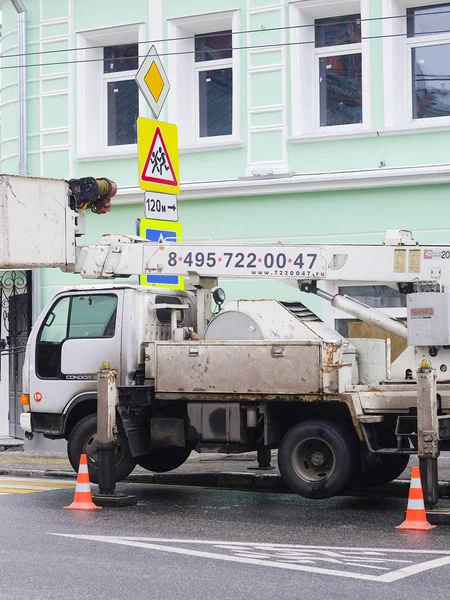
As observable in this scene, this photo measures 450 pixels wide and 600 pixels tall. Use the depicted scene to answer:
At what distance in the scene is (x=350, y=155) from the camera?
17672 millimetres

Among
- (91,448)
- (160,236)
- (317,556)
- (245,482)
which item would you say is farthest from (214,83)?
(317,556)

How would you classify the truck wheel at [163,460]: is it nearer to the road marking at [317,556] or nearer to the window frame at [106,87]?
the road marking at [317,556]


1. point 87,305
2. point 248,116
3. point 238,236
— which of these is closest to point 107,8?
point 248,116

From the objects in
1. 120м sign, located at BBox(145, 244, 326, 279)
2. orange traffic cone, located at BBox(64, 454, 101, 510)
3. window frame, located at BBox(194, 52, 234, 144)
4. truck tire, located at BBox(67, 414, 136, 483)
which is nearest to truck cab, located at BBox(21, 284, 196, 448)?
truck tire, located at BBox(67, 414, 136, 483)

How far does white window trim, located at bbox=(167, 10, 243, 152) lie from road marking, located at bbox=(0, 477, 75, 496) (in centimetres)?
600

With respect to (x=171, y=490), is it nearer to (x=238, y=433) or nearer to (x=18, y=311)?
(x=238, y=433)

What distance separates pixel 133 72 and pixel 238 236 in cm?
341

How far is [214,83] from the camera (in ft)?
63.1

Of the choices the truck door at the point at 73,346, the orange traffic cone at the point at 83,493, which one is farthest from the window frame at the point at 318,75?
the orange traffic cone at the point at 83,493

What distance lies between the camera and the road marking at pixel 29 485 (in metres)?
13.9

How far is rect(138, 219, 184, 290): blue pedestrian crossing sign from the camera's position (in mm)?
14477

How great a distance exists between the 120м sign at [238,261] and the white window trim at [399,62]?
195 inches

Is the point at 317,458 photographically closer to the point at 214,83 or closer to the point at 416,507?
the point at 416,507

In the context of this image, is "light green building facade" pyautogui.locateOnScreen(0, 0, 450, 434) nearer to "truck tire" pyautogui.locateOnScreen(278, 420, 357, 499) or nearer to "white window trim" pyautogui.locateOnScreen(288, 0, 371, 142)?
"white window trim" pyautogui.locateOnScreen(288, 0, 371, 142)
